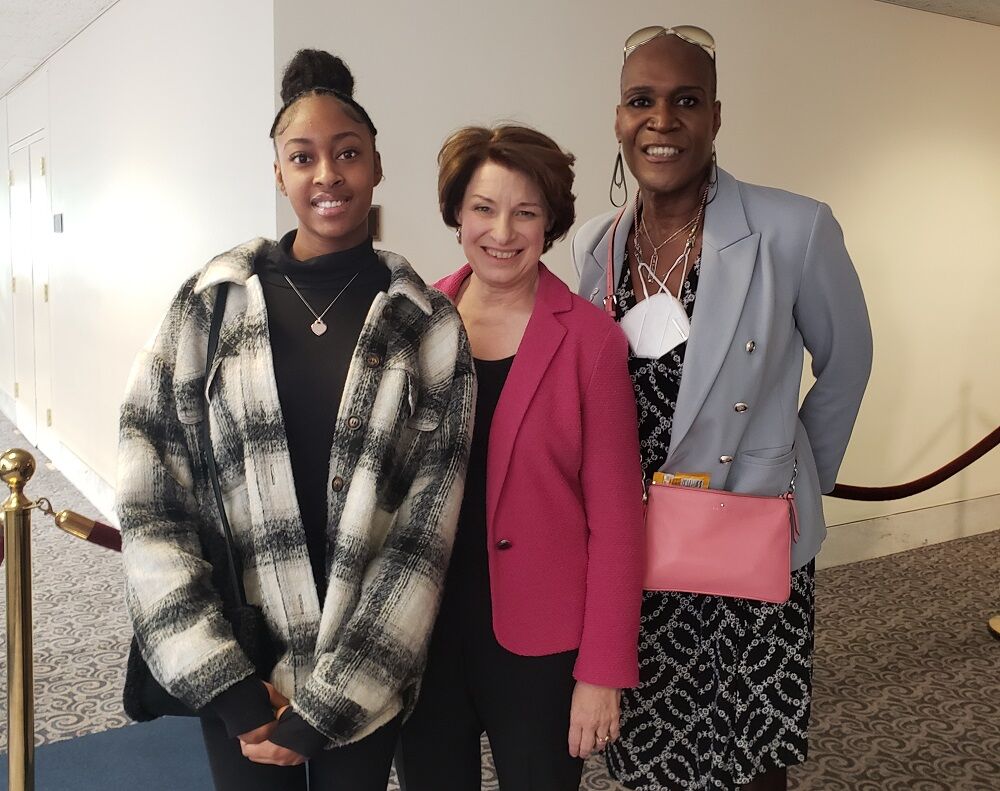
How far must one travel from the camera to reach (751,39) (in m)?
4.57

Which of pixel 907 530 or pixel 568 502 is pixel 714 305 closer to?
pixel 568 502

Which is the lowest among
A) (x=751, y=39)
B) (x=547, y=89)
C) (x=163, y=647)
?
A: (x=163, y=647)

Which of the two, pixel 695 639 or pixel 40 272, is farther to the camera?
pixel 40 272

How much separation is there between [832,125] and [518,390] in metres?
4.15

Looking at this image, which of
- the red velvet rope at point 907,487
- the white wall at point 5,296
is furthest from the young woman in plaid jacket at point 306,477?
the white wall at point 5,296

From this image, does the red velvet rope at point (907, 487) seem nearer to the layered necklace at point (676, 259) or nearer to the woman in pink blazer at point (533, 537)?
the layered necklace at point (676, 259)

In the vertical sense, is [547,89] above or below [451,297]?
above

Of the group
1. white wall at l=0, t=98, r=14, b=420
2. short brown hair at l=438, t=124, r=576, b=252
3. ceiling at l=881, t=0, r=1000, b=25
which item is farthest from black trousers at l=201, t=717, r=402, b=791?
Answer: white wall at l=0, t=98, r=14, b=420

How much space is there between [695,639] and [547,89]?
2751mm

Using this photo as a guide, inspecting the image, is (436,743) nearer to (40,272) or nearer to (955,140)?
(955,140)

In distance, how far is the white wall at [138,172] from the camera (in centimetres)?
362

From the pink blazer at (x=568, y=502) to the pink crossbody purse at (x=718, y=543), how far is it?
0.57 feet

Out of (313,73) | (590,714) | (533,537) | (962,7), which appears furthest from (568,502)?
(962,7)

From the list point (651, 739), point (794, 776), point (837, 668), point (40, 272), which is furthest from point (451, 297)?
point (40, 272)
